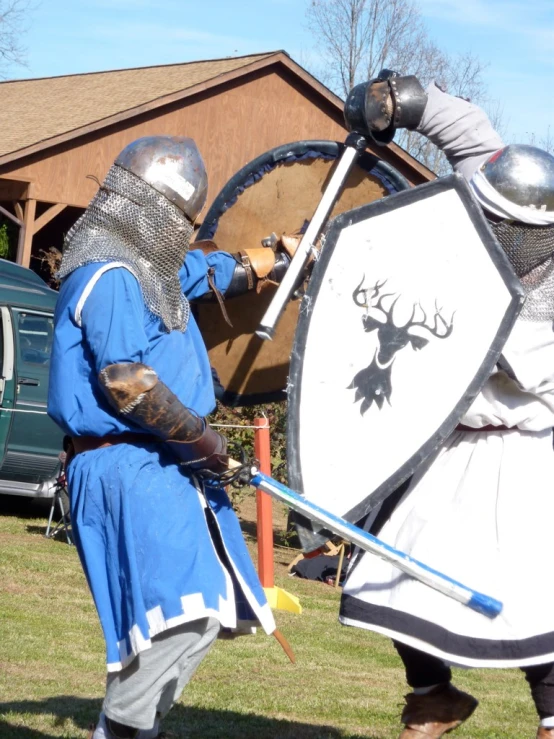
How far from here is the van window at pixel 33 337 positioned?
9438mm

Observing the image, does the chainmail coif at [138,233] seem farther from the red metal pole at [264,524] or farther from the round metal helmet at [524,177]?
the red metal pole at [264,524]

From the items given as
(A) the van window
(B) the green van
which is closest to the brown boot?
(B) the green van

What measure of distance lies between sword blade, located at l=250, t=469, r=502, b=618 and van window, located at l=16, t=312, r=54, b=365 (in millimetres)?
6766

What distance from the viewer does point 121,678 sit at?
2.92 m

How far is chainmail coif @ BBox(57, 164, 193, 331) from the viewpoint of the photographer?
2977 millimetres

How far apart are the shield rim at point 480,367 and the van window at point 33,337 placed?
21.6 ft

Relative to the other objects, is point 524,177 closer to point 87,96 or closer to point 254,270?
point 254,270

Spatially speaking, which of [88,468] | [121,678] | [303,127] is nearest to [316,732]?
[121,678]

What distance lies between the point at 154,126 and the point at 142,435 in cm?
1188

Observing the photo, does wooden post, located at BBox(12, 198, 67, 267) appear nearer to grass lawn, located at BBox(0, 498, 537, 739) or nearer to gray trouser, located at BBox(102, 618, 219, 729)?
grass lawn, located at BBox(0, 498, 537, 739)

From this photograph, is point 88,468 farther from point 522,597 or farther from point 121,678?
point 522,597

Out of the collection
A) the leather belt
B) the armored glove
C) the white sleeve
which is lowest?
the leather belt

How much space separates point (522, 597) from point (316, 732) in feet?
5.10

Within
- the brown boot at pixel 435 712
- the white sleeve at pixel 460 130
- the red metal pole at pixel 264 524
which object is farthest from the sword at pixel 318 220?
the red metal pole at pixel 264 524
